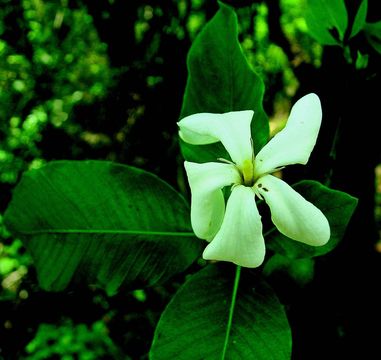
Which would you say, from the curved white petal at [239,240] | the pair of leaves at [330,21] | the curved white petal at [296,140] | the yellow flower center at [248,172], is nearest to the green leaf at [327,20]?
the pair of leaves at [330,21]

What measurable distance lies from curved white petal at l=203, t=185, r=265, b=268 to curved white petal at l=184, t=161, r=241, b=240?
0.05 metres

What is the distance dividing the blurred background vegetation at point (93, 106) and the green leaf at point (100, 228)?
549 mm

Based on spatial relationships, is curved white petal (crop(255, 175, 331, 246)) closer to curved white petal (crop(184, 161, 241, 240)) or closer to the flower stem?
curved white petal (crop(184, 161, 241, 240))

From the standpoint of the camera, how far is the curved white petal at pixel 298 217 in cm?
74

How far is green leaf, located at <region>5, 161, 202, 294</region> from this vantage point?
1072mm

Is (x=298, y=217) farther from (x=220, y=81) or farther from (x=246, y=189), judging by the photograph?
(x=220, y=81)

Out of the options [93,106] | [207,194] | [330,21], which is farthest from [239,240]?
[93,106]

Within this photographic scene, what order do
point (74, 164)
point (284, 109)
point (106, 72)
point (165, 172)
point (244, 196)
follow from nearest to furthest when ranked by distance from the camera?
point (244, 196), point (74, 164), point (165, 172), point (106, 72), point (284, 109)

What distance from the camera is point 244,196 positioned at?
0.79 metres

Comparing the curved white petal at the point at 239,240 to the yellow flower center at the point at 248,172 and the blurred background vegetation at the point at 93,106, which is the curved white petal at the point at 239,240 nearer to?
the yellow flower center at the point at 248,172

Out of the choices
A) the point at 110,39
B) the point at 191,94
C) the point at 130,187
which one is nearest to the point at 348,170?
the point at 191,94

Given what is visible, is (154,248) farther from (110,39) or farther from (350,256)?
(110,39)

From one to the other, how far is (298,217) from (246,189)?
11 cm

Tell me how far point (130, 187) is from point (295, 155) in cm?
45
